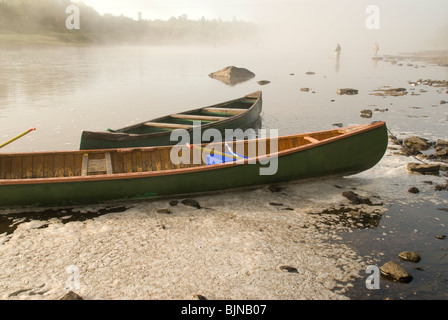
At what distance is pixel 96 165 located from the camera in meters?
10.1

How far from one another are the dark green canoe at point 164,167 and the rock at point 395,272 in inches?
147

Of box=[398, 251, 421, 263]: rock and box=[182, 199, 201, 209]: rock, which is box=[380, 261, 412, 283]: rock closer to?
box=[398, 251, 421, 263]: rock

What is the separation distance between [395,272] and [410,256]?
0.68 meters

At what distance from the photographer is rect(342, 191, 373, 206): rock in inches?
366

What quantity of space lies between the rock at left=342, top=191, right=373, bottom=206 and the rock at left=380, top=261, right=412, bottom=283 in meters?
2.79

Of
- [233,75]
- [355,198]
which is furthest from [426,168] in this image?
[233,75]

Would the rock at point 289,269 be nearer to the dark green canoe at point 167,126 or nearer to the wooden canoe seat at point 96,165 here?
the wooden canoe seat at point 96,165

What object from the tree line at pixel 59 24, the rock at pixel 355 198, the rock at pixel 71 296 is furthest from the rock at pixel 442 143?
the tree line at pixel 59 24

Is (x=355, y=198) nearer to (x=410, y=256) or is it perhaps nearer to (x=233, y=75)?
(x=410, y=256)

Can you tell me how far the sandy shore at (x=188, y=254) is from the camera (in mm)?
6152
